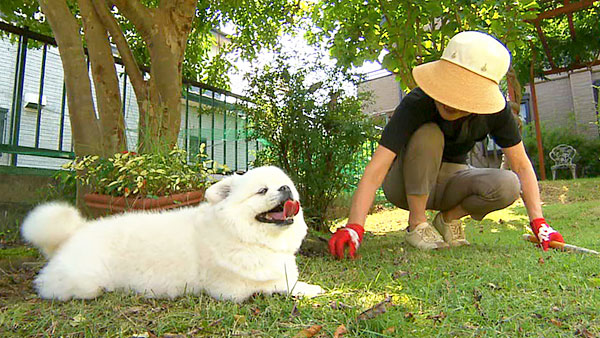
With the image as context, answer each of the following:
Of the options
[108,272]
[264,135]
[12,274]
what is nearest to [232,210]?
[108,272]

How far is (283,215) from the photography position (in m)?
1.65

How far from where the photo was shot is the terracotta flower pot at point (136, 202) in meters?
2.29

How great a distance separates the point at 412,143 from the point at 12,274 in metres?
2.78

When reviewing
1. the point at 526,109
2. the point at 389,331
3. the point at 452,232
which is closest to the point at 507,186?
the point at 452,232

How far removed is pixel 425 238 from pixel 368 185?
71 centimetres

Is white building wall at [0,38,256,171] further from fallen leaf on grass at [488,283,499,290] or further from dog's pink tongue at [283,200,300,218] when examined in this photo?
fallen leaf on grass at [488,283,499,290]

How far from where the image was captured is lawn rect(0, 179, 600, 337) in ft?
4.25

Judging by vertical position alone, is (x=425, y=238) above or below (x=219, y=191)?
below

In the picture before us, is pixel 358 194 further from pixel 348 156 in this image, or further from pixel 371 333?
pixel 348 156

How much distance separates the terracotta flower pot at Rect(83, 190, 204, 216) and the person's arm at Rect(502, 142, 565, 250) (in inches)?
92.2

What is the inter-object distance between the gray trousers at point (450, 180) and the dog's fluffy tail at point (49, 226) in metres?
2.25

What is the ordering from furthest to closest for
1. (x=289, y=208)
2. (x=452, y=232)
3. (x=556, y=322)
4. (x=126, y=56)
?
(x=126, y=56)
(x=452, y=232)
(x=289, y=208)
(x=556, y=322)

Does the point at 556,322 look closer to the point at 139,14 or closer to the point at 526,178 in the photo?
the point at 526,178

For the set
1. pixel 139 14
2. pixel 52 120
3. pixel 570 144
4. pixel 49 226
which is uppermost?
pixel 570 144
